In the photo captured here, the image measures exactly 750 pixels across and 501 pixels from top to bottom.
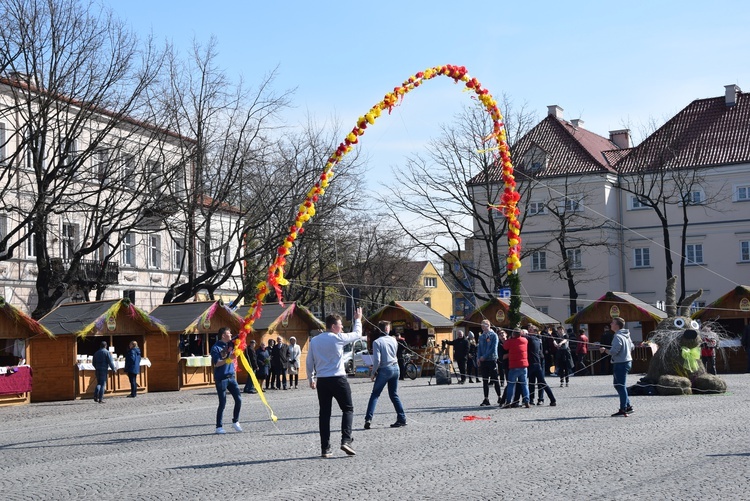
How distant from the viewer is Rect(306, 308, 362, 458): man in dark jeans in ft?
41.5

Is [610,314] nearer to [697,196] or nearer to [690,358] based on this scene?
[690,358]

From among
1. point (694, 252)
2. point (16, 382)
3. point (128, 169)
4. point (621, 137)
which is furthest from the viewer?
point (621, 137)

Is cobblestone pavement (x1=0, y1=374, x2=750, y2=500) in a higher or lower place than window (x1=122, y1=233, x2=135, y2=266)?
lower

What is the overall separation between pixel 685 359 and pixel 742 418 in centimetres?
629

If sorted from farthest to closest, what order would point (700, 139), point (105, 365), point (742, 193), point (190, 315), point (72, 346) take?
point (700, 139) < point (742, 193) < point (190, 315) < point (72, 346) < point (105, 365)

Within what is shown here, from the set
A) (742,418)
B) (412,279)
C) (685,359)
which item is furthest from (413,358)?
(412,279)

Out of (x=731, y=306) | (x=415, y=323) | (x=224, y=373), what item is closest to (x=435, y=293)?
(x=415, y=323)

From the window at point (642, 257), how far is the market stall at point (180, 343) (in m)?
31.1

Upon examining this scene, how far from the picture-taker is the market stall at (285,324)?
3731 centimetres

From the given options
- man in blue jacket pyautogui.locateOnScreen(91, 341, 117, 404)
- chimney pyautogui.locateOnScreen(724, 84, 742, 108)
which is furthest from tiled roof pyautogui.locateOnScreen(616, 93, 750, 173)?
man in blue jacket pyautogui.locateOnScreen(91, 341, 117, 404)

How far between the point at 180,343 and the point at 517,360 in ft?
61.6

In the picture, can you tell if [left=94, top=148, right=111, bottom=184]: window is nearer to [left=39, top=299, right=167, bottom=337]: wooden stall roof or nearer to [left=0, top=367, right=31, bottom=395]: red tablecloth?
[left=39, top=299, right=167, bottom=337]: wooden stall roof

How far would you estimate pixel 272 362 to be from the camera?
3284 cm

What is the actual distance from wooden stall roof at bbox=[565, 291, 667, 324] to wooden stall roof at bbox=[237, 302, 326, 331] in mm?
10416
